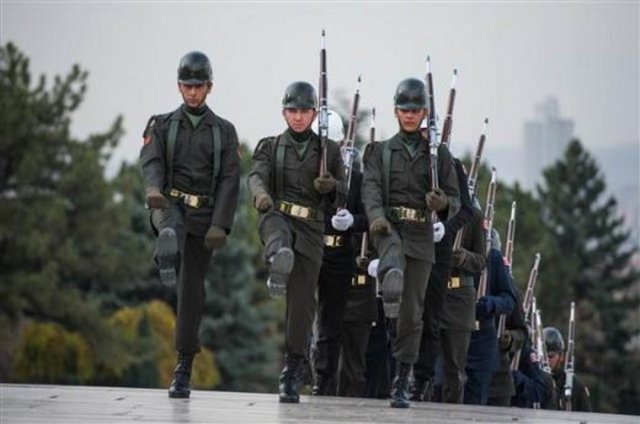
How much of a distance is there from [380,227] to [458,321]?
2956 millimetres

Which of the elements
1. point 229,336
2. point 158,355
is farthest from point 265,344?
point 158,355

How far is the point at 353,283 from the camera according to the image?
28594 mm

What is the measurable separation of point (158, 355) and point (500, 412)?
7015 centimetres

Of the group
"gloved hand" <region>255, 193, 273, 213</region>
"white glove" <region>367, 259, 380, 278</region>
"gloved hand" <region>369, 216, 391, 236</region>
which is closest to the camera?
"gloved hand" <region>255, 193, 273, 213</region>

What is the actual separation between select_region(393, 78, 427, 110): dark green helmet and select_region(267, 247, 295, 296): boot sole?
1961 millimetres

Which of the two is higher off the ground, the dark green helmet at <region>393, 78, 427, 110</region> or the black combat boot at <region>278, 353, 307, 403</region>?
the dark green helmet at <region>393, 78, 427, 110</region>

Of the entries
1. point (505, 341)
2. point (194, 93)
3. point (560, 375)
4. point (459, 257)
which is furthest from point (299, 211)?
point (560, 375)

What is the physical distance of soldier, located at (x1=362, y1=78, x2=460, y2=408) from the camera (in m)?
26.1

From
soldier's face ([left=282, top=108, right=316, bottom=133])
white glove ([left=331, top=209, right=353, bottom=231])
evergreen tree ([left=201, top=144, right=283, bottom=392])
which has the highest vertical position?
evergreen tree ([left=201, top=144, right=283, bottom=392])

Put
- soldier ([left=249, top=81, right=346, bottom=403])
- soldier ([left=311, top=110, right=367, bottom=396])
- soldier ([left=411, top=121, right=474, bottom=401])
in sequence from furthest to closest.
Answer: soldier ([left=311, top=110, right=367, bottom=396]) < soldier ([left=411, top=121, right=474, bottom=401]) < soldier ([left=249, top=81, right=346, bottom=403])

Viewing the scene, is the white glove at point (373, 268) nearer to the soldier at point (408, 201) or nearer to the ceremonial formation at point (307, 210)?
the ceremonial formation at point (307, 210)

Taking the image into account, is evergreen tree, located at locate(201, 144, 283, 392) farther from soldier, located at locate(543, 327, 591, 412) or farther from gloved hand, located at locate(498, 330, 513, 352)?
gloved hand, located at locate(498, 330, 513, 352)

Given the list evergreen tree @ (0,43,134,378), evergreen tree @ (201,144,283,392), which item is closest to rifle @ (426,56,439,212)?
evergreen tree @ (0,43,134,378)

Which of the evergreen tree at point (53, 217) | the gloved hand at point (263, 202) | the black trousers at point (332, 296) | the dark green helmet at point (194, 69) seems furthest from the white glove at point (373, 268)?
the evergreen tree at point (53, 217)
